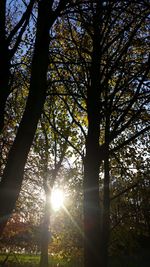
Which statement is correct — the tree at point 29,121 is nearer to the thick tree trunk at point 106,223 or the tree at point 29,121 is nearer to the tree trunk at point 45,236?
the thick tree trunk at point 106,223

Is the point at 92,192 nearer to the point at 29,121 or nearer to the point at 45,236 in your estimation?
the point at 29,121

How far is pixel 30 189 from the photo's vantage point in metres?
23.8

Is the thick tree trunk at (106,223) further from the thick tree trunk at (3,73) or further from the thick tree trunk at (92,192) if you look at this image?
the thick tree trunk at (3,73)

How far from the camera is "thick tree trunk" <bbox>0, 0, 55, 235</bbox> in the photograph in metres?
4.84

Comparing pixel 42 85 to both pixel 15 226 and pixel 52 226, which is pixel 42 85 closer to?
pixel 15 226

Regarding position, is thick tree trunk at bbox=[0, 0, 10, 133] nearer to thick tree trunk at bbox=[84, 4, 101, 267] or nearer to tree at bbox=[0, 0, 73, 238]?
tree at bbox=[0, 0, 73, 238]

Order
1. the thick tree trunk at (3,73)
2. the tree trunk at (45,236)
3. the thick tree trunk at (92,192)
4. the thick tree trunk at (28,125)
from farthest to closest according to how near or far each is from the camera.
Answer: the tree trunk at (45,236), the thick tree trunk at (92,192), the thick tree trunk at (3,73), the thick tree trunk at (28,125)

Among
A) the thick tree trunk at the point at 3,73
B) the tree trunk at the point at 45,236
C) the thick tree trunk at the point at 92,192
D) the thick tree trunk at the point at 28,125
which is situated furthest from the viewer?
the tree trunk at the point at 45,236

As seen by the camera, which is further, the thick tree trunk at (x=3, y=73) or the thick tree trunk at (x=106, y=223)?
the thick tree trunk at (x=106, y=223)

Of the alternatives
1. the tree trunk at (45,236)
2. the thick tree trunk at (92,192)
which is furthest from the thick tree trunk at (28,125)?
the tree trunk at (45,236)

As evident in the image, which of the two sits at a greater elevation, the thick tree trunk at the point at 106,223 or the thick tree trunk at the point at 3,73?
the thick tree trunk at the point at 3,73

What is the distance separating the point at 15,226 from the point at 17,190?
1660cm

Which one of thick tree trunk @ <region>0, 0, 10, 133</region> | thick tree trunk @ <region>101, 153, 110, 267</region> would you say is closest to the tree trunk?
thick tree trunk @ <region>101, 153, 110, 267</region>

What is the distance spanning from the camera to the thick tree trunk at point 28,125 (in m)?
4.84
